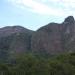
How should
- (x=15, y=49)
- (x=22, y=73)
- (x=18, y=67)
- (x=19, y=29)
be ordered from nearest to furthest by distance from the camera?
(x=22, y=73) → (x=18, y=67) → (x=15, y=49) → (x=19, y=29)

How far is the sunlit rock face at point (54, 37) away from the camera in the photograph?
120 metres

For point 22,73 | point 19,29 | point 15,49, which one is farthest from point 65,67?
point 19,29

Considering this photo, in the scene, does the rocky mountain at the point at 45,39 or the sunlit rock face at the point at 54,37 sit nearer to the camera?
the sunlit rock face at the point at 54,37

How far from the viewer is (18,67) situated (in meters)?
42.1

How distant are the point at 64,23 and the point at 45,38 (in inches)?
384

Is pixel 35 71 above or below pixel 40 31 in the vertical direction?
below

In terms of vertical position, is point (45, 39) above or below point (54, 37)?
below

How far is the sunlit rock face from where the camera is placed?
120500mm

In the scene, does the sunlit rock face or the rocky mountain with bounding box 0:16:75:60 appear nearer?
the sunlit rock face

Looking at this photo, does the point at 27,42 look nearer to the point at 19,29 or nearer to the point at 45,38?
the point at 45,38

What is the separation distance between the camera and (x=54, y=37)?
125 metres

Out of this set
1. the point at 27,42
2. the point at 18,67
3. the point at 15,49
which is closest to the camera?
the point at 18,67

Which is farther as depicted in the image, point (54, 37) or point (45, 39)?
point (45, 39)

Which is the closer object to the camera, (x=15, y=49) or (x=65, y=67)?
(x=65, y=67)
